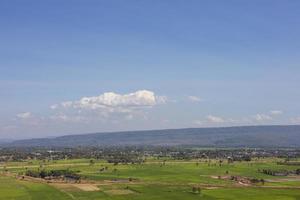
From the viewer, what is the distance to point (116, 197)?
328 ft

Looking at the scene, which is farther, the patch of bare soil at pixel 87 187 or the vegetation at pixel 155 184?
the patch of bare soil at pixel 87 187

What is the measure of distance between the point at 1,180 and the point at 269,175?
249 ft

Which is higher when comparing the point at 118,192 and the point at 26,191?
the point at 118,192

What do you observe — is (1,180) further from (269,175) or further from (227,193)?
(269,175)

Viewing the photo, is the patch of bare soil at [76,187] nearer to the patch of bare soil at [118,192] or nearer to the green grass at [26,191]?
the green grass at [26,191]

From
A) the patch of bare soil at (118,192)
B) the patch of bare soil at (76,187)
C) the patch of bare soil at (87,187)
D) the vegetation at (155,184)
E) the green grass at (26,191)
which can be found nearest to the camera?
the green grass at (26,191)

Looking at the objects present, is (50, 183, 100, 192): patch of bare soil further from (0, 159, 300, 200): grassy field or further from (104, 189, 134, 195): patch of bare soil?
(104, 189, 134, 195): patch of bare soil

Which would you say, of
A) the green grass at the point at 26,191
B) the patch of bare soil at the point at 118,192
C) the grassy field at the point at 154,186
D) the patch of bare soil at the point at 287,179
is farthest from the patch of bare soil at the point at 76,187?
the patch of bare soil at the point at 287,179

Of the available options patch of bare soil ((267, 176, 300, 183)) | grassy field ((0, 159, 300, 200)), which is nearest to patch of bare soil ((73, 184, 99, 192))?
grassy field ((0, 159, 300, 200))

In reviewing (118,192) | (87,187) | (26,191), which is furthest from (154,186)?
(26,191)

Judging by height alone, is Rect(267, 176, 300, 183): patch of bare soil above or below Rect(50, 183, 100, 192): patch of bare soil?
above

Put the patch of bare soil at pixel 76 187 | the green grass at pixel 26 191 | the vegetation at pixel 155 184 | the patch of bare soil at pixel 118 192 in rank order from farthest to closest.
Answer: the patch of bare soil at pixel 76 187, the patch of bare soil at pixel 118 192, the vegetation at pixel 155 184, the green grass at pixel 26 191

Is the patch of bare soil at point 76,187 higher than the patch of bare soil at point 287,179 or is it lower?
lower

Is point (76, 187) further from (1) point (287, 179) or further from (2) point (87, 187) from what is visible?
(1) point (287, 179)
